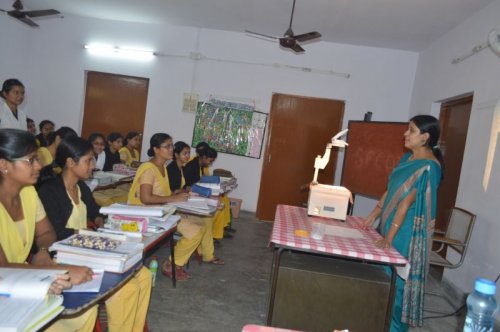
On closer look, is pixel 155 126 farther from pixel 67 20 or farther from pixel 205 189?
pixel 205 189

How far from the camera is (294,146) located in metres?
6.30

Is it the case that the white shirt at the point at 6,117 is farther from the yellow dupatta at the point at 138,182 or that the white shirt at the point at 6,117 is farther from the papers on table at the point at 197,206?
the papers on table at the point at 197,206

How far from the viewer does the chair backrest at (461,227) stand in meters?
3.23

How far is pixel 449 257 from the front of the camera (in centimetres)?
409

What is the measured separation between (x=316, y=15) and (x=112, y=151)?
10.3ft

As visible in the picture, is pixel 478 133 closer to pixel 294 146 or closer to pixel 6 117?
pixel 294 146

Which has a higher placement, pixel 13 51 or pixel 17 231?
pixel 13 51

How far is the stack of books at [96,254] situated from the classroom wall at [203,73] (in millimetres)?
4765

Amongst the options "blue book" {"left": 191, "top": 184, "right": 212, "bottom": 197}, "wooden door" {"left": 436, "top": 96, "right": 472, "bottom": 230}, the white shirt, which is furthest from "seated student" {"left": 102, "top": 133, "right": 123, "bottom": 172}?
"wooden door" {"left": 436, "top": 96, "right": 472, "bottom": 230}

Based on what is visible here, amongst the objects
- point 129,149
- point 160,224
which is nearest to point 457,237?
point 160,224

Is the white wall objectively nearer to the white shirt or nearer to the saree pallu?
the saree pallu

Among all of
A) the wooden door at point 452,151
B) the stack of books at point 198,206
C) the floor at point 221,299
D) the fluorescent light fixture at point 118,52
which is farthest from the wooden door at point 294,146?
the stack of books at point 198,206

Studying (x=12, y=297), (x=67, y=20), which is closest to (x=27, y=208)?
(x=12, y=297)

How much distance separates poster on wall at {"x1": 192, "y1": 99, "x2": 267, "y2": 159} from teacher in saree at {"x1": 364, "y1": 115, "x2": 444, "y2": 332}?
392 centimetres
